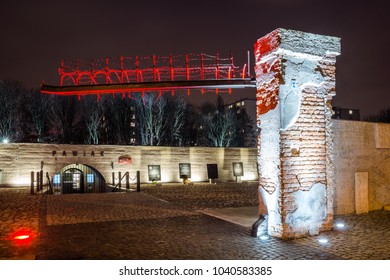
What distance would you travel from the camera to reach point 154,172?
23.2 m

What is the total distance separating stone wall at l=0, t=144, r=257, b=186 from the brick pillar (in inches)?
630

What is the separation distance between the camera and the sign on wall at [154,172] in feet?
75.8

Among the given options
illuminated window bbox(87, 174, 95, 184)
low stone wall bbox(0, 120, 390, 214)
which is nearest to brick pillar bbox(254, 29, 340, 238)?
low stone wall bbox(0, 120, 390, 214)

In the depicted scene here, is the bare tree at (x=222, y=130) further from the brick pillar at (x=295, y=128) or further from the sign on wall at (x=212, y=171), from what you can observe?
the brick pillar at (x=295, y=128)

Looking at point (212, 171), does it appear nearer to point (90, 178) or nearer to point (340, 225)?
point (90, 178)

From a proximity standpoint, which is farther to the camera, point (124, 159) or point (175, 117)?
point (175, 117)

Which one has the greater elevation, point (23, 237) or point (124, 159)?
point (124, 159)

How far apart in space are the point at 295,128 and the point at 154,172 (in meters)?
16.7

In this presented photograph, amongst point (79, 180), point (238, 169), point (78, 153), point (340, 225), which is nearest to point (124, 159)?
point (78, 153)
